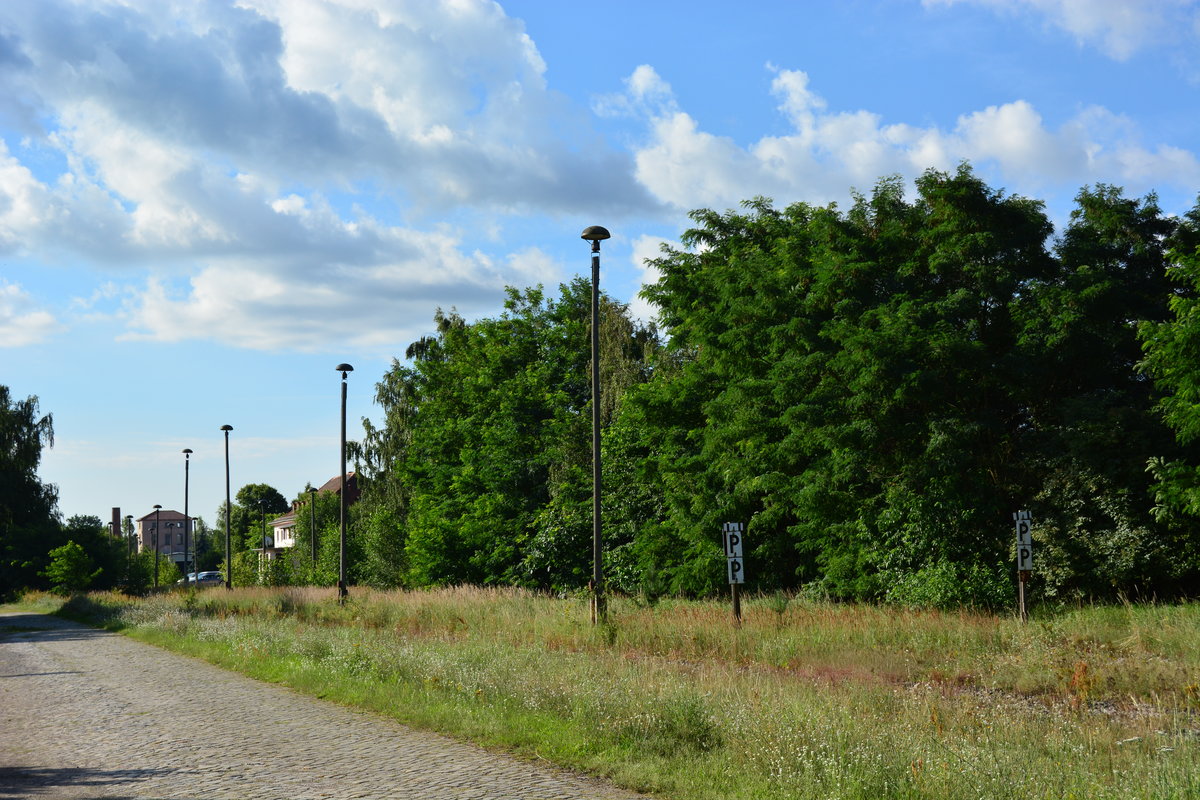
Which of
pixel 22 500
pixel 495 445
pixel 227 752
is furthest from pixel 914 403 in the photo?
pixel 22 500

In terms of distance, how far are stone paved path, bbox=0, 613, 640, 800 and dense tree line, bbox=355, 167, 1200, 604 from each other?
15.7 meters

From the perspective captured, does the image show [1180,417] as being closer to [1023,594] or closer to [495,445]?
[1023,594]

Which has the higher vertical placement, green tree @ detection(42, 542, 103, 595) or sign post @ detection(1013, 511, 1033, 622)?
sign post @ detection(1013, 511, 1033, 622)

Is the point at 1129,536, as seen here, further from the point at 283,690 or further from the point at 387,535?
the point at 387,535

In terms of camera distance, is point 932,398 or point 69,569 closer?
point 932,398

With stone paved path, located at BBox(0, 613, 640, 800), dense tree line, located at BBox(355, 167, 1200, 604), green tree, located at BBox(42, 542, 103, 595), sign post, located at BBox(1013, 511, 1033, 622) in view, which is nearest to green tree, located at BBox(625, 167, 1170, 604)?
dense tree line, located at BBox(355, 167, 1200, 604)

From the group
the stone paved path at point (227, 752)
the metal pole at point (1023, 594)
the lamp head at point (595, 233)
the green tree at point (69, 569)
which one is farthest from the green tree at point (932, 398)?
the green tree at point (69, 569)

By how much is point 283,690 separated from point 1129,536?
18179 mm

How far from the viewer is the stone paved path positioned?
8.43 meters

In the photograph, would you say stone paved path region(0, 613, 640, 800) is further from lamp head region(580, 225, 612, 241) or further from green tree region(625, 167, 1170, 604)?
green tree region(625, 167, 1170, 604)

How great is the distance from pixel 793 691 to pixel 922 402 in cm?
1500

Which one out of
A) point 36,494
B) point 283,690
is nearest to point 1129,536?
point 283,690

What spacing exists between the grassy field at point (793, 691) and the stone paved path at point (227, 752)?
629mm

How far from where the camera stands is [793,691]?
11.0 meters
